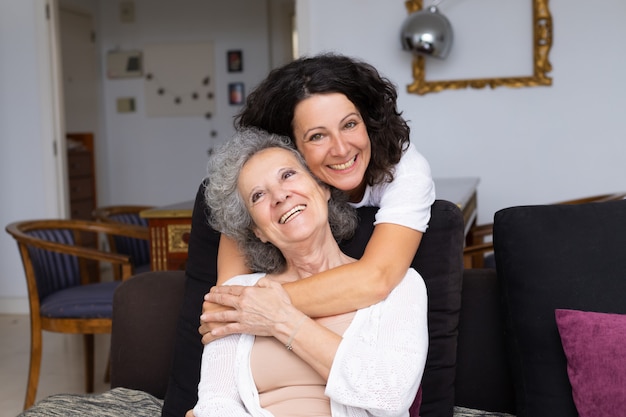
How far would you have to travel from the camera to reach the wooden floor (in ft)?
11.6

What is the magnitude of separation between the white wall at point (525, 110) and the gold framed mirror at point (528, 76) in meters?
0.04

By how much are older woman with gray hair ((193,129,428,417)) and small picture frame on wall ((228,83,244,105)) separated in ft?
18.1

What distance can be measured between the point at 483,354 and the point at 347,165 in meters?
0.56

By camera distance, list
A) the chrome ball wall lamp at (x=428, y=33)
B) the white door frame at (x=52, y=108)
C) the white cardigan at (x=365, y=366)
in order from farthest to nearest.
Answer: the white door frame at (x=52, y=108)
the chrome ball wall lamp at (x=428, y=33)
the white cardigan at (x=365, y=366)

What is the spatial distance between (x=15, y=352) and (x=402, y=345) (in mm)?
3372

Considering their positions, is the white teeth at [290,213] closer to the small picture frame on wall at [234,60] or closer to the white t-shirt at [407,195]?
the white t-shirt at [407,195]

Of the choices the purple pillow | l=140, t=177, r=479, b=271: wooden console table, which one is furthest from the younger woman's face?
l=140, t=177, r=479, b=271: wooden console table

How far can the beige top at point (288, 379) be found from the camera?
1.61 meters

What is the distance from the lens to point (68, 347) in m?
4.41

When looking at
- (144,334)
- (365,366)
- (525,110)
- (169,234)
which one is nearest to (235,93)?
(525,110)

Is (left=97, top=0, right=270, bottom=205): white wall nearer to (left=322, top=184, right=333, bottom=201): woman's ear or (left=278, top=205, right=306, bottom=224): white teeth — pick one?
(left=322, top=184, right=333, bottom=201): woman's ear

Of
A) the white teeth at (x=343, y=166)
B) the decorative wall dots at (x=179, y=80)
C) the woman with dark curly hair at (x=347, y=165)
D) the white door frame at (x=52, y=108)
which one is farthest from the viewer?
the decorative wall dots at (x=179, y=80)

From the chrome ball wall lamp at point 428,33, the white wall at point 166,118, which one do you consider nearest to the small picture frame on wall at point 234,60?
the white wall at point 166,118

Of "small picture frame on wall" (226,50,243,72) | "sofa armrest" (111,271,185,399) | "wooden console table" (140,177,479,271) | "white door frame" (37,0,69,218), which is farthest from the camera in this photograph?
"small picture frame on wall" (226,50,243,72)
